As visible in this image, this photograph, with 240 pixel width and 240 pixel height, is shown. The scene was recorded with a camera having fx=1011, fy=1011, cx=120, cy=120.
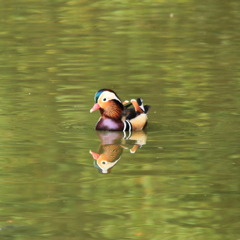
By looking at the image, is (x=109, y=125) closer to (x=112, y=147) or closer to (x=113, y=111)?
(x=113, y=111)

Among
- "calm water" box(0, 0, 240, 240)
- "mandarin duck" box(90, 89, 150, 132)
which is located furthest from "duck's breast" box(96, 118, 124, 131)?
"calm water" box(0, 0, 240, 240)

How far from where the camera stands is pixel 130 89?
13.3 metres

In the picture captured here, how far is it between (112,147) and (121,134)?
0.67m

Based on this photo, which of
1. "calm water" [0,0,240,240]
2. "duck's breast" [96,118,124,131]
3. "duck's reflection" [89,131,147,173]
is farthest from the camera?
"duck's breast" [96,118,124,131]

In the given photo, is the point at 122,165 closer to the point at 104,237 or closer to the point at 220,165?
the point at 220,165

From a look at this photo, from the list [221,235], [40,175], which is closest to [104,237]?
[221,235]

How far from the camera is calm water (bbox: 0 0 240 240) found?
7.71m

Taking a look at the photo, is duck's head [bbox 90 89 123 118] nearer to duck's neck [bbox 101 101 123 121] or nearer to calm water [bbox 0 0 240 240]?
duck's neck [bbox 101 101 123 121]

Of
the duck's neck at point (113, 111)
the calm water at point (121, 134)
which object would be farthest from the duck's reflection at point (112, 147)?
the duck's neck at point (113, 111)

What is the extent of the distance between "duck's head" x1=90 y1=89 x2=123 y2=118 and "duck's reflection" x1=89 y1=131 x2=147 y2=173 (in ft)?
0.75

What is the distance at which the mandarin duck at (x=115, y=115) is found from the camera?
11055mm

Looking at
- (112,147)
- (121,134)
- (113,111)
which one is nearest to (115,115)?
(113,111)

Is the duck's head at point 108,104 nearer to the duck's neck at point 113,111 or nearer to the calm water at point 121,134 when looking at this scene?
the duck's neck at point 113,111

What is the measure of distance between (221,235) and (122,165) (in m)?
2.41
